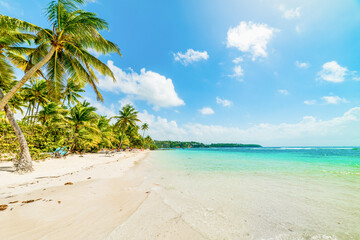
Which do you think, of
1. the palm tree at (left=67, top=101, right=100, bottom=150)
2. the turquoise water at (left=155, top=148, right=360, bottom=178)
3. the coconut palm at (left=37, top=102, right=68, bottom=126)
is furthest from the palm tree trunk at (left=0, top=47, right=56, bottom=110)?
the palm tree at (left=67, top=101, right=100, bottom=150)

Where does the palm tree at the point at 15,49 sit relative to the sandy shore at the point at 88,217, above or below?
above

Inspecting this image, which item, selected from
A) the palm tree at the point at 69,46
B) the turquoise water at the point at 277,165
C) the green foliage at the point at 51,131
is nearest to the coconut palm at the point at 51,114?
the green foliage at the point at 51,131

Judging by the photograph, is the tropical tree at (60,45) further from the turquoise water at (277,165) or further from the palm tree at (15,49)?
the turquoise water at (277,165)

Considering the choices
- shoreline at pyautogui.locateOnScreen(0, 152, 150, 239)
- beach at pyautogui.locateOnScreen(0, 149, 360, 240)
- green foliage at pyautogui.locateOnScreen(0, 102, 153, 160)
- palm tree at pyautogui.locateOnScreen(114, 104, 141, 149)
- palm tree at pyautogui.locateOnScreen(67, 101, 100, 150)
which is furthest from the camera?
palm tree at pyautogui.locateOnScreen(114, 104, 141, 149)

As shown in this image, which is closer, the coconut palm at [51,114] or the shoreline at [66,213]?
the shoreline at [66,213]

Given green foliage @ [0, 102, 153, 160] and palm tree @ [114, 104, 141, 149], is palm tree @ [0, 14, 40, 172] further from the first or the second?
palm tree @ [114, 104, 141, 149]

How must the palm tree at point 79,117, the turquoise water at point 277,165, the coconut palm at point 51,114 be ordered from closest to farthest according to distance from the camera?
1. the turquoise water at point 277,165
2. the coconut palm at point 51,114
3. the palm tree at point 79,117

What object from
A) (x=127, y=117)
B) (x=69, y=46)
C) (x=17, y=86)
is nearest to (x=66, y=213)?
(x=17, y=86)

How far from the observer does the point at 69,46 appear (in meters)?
7.03

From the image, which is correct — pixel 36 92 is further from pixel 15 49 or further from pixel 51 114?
pixel 15 49

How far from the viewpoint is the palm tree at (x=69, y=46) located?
5.81 metres

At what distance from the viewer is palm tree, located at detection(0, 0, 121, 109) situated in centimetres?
581

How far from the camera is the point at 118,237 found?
1.88 meters

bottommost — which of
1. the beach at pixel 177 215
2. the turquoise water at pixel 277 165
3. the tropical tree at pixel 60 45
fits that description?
the turquoise water at pixel 277 165
